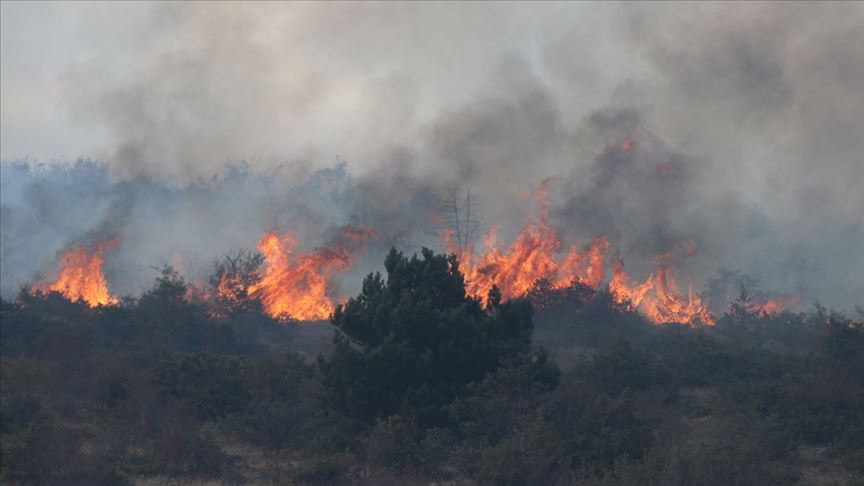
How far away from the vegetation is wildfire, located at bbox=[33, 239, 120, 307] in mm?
14408

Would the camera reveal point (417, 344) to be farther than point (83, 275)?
No

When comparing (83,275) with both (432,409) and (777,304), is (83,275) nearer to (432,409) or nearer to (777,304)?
(432,409)

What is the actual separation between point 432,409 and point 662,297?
29.8m

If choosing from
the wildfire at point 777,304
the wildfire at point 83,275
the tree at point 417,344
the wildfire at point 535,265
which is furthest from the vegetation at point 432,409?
the wildfire at point 777,304

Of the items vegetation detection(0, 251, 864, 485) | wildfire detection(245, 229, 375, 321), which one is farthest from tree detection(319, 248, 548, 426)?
wildfire detection(245, 229, 375, 321)

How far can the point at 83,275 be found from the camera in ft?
147

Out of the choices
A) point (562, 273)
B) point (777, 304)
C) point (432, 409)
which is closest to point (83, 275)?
point (562, 273)

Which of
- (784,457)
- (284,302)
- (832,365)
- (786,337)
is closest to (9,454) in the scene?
(784,457)

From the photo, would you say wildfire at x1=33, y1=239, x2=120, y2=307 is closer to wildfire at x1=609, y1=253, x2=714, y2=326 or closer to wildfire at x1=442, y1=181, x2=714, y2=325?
wildfire at x1=442, y1=181, x2=714, y2=325

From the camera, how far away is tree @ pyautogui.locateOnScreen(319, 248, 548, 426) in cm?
1984

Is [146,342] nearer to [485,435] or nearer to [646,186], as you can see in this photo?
[485,435]

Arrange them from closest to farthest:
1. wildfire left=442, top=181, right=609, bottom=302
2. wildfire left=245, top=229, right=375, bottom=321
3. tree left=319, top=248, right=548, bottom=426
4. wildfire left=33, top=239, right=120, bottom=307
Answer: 1. tree left=319, top=248, right=548, bottom=426
2. wildfire left=442, top=181, right=609, bottom=302
3. wildfire left=245, top=229, right=375, bottom=321
4. wildfire left=33, top=239, right=120, bottom=307

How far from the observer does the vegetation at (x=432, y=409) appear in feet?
53.4

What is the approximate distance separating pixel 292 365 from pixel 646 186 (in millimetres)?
32085
